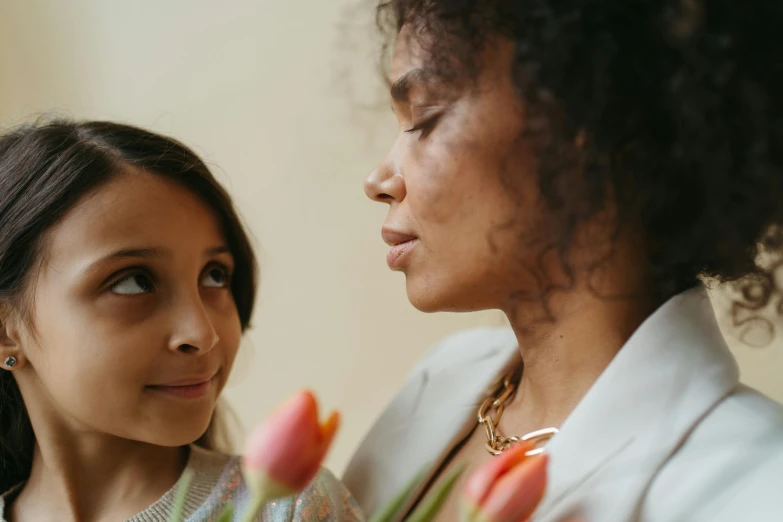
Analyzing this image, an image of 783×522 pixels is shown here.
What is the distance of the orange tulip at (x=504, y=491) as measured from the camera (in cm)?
49

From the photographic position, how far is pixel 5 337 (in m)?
0.95

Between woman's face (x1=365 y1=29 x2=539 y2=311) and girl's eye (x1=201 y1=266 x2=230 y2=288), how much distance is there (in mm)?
259

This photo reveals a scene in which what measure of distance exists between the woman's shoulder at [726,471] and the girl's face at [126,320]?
1.64ft

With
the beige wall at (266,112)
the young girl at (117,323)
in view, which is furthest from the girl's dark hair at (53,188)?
the beige wall at (266,112)

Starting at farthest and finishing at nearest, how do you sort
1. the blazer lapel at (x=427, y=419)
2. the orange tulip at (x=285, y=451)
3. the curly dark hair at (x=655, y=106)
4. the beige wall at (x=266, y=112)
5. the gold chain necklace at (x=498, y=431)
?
the beige wall at (x=266, y=112) → the blazer lapel at (x=427, y=419) → the gold chain necklace at (x=498, y=431) → the curly dark hair at (x=655, y=106) → the orange tulip at (x=285, y=451)

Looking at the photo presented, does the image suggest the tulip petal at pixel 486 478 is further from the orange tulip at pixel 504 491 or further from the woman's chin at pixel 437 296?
the woman's chin at pixel 437 296

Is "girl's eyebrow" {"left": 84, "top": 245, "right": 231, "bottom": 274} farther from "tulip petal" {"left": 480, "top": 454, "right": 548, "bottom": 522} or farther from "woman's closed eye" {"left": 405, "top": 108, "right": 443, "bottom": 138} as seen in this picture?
"tulip petal" {"left": 480, "top": 454, "right": 548, "bottom": 522}

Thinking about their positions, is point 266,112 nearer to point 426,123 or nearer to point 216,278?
point 216,278


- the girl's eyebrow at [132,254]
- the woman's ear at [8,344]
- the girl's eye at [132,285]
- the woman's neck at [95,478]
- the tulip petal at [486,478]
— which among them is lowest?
the woman's neck at [95,478]

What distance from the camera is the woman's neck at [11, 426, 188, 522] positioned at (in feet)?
3.13

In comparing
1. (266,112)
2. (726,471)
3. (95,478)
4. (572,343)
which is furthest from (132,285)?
(266,112)

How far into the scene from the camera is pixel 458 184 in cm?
78

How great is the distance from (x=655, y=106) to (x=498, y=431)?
0.44m

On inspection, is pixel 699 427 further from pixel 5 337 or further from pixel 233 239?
pixel 5 337
